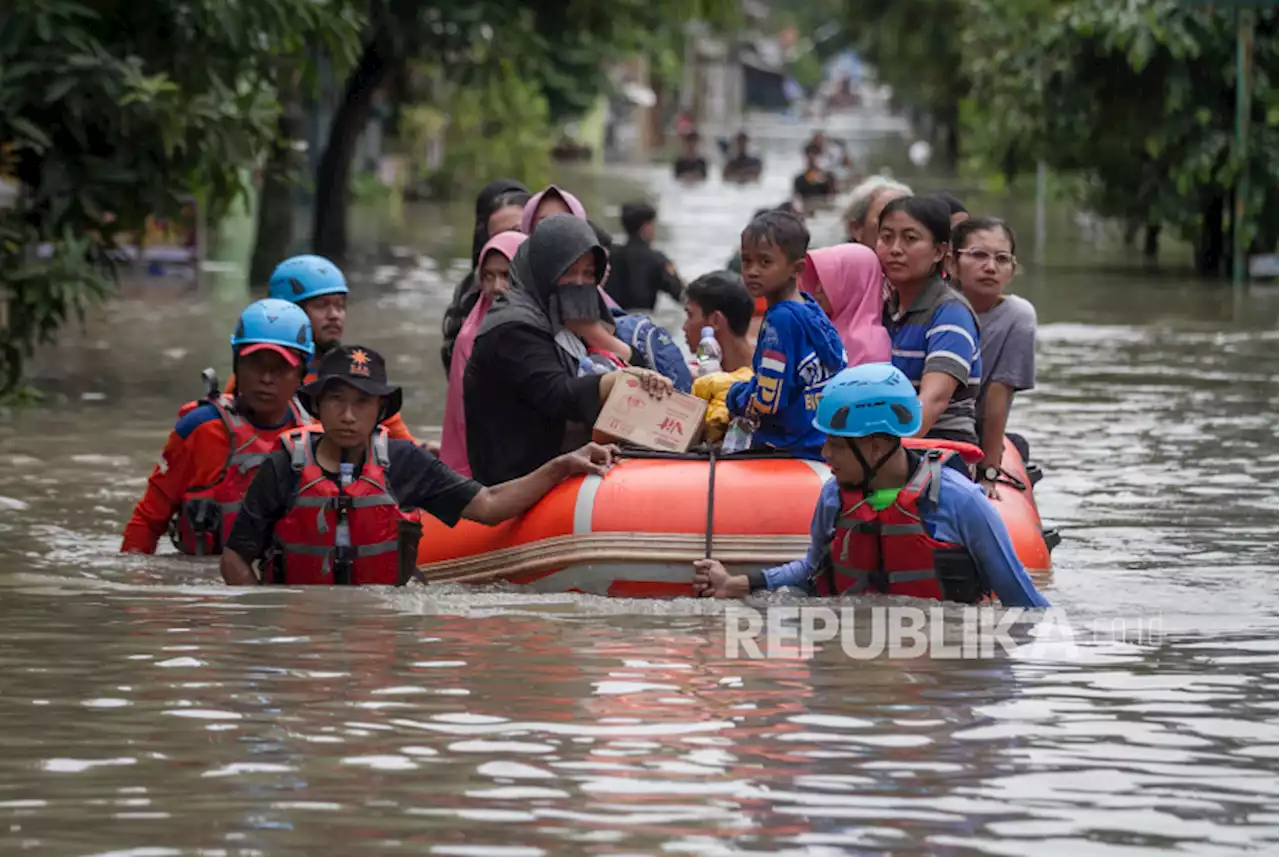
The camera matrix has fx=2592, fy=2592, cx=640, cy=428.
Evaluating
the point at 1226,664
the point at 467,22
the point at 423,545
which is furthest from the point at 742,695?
the point at 467,22

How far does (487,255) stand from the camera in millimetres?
10844

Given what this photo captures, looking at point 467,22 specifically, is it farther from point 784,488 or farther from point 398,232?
point 784,488

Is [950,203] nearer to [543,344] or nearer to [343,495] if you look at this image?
[543,344]

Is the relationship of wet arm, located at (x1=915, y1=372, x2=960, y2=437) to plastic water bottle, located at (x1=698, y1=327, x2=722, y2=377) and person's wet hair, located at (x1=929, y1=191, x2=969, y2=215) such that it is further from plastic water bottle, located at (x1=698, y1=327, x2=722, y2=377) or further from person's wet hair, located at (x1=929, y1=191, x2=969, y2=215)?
plastic water bottle, located at (x1=698, y1=327, x2=722, y2=377)

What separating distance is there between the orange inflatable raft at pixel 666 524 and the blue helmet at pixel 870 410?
1.04 metres

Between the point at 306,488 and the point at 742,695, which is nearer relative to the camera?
the point at 742,695

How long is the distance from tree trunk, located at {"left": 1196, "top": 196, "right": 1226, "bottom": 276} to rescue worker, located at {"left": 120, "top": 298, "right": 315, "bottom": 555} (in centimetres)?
2550

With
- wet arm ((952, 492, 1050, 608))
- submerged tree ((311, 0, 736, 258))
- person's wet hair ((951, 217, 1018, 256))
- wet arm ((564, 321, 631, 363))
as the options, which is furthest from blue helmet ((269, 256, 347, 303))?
submerged tree ((311, 0, 736, 258))

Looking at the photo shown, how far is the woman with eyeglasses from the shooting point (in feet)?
33.9

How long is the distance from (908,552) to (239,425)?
290 centimetres

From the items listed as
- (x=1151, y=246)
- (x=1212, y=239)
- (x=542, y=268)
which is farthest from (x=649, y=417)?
(x=1151, y=246)

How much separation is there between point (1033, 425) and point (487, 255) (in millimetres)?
7221

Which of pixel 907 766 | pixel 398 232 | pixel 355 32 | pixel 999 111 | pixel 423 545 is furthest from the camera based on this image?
pixel 398 232

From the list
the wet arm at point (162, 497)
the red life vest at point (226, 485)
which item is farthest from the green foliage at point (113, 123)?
the red life vest at point (226, 485)
